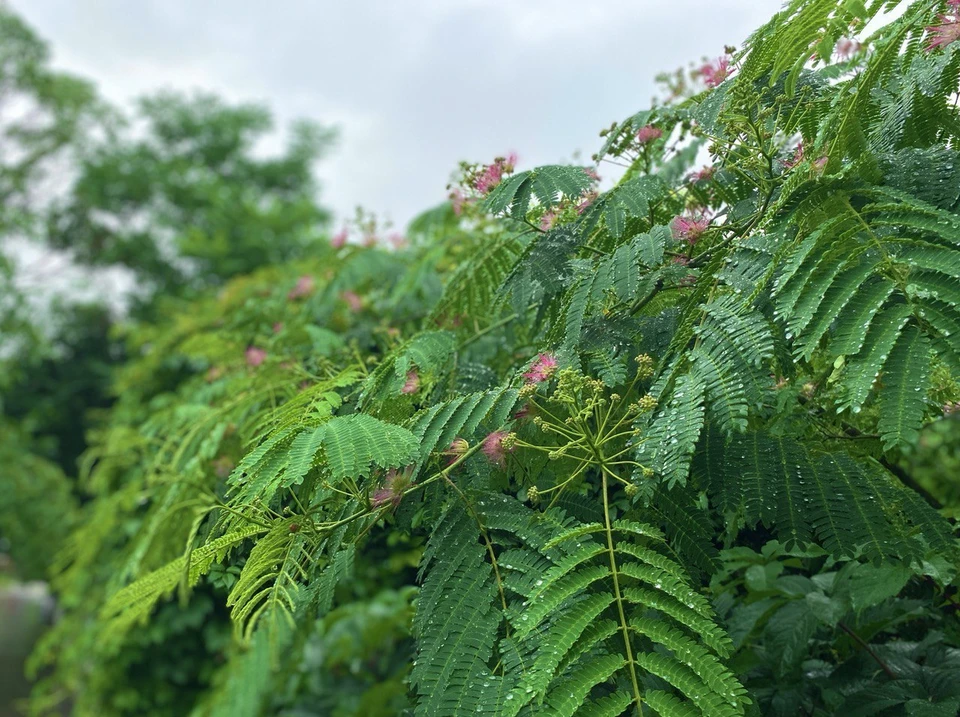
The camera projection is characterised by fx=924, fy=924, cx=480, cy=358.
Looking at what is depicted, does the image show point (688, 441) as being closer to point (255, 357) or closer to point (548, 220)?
point (548, 220)

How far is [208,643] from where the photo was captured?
489cm

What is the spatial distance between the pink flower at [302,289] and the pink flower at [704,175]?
7.35 ft

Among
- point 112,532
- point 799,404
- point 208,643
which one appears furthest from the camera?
point 112,532

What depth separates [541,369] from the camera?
146 centimetres

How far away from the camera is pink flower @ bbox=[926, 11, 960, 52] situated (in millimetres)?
1396

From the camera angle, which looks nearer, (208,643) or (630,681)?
(630,681)

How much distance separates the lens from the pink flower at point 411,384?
1.69 m

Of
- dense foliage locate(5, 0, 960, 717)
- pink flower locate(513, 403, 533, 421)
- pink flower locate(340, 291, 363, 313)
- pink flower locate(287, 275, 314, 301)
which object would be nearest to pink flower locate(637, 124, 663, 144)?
dense foliage locate(5, 0, 960, 717)

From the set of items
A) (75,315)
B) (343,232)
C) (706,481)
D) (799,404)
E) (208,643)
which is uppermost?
(75,315)

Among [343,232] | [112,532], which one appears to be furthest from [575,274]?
[112,532]

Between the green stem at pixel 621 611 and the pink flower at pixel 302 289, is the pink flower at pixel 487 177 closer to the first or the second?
the green stem at pixel 621 611

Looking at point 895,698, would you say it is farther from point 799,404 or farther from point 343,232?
point 343,232

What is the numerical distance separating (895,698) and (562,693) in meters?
0.72

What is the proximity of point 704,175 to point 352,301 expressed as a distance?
181 centimetres
